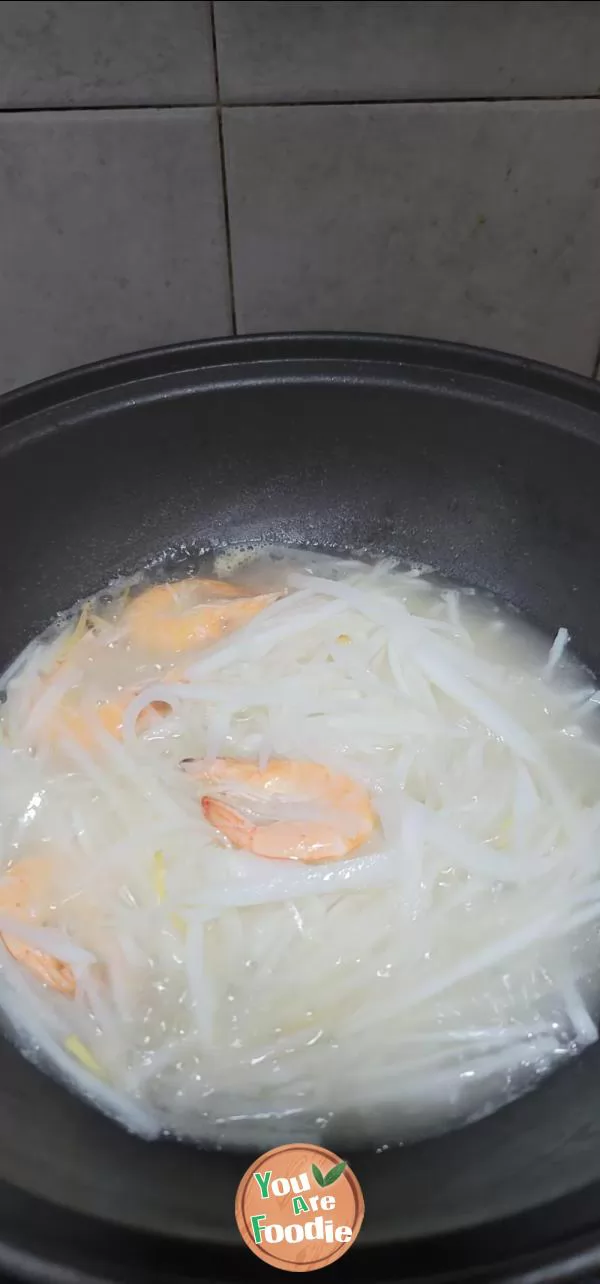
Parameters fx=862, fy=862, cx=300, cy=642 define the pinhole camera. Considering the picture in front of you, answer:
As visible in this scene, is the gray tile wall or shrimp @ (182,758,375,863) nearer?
shrimp @ (182,758,375,863)

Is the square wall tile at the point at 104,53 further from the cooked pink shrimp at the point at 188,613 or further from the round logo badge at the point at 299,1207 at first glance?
the round logo badge at the point at 299,1207

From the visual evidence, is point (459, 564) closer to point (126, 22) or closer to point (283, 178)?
point (283, 178)

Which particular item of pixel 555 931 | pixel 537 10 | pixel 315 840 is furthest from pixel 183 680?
pixel 537 10

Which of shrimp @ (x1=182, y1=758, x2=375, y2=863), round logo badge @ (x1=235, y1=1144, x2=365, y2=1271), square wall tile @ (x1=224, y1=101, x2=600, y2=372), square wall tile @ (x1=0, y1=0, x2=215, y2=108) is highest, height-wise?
square wall tile @ (x1=0, y1=0, x2=215, y2=108)

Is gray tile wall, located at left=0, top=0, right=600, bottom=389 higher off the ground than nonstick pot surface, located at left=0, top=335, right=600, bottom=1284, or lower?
higher

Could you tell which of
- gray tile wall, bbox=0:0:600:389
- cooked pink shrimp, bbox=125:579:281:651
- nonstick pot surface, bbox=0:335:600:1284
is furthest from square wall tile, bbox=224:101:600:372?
cooked pink shrimp, bbox=125:579:281:651

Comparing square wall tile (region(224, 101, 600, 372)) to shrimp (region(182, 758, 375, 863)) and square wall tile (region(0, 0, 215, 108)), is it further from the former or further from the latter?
shrimp (region(182, 758, 375, 863))

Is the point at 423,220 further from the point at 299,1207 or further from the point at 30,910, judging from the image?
the point at 299,1207

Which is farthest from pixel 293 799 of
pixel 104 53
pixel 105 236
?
pixel 104 53
